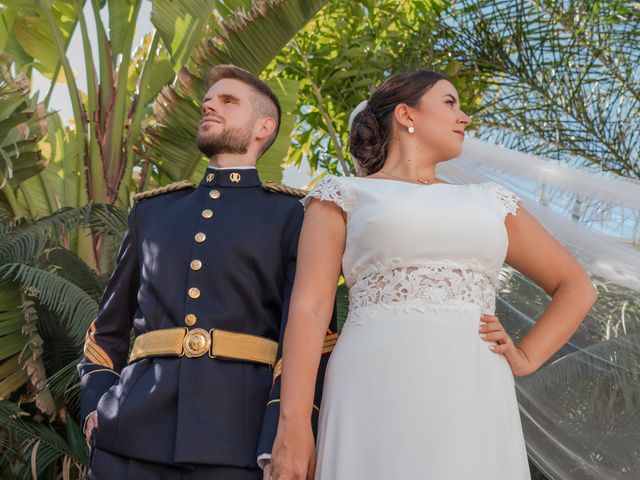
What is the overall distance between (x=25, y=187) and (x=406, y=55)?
2368mm

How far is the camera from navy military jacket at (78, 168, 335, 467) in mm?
2084

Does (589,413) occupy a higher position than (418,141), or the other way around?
(418,141)

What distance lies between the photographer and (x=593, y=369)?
257 centimetres

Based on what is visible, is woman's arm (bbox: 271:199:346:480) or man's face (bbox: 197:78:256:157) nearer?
woman's arm (bbox: 271:199:346:480)

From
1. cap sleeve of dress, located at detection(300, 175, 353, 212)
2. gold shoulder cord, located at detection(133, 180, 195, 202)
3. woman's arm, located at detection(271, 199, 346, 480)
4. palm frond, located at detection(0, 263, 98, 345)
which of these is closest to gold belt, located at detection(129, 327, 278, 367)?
woman's arm, located at detection(271, 199, 346, 480)

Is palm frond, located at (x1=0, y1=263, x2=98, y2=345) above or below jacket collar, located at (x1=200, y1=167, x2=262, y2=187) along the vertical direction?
below

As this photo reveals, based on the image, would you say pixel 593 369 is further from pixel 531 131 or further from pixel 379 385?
pixel 531 131

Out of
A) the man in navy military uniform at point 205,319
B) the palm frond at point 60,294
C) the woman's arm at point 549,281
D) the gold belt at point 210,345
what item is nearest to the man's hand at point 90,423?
the man in navy military uniform at point 205,319

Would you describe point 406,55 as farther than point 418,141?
Yes

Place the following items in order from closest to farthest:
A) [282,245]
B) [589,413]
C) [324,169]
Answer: [282,245], [589,413], [324,169]

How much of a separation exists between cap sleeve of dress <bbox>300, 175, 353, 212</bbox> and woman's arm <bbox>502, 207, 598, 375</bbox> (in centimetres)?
40

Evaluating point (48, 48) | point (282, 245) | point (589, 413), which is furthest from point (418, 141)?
point (48, 48)

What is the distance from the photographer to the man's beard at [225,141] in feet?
7.88

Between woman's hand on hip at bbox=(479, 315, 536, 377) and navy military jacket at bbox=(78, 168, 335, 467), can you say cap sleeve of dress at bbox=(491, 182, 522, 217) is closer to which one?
woman's hand on hip at bbox=(479, 315, 536, 377)
